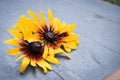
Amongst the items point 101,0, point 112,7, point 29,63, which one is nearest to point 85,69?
point 29,63

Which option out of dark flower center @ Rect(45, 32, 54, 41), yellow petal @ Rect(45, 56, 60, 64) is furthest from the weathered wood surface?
dark flower center @ Rect(45, 32, 54, 41)

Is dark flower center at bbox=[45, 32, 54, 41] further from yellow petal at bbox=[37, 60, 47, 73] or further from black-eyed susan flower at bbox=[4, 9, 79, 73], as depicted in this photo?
yellow petal at bbox=[37, 60, 47, 73]

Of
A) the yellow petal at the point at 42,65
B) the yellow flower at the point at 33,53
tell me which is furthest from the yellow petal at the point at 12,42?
the yellow petal at the point at 42,65

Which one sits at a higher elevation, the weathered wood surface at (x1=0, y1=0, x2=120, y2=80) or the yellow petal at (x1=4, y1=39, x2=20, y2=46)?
the yellow petal at (x1=4, y1=39, x2=20, y2=46)

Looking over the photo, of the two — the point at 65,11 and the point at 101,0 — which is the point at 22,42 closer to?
the point at 65,11

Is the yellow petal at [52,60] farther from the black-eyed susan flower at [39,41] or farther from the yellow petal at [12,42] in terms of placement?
the yellow petal at [12,42]

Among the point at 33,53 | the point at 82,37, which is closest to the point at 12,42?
the point at 33,53
